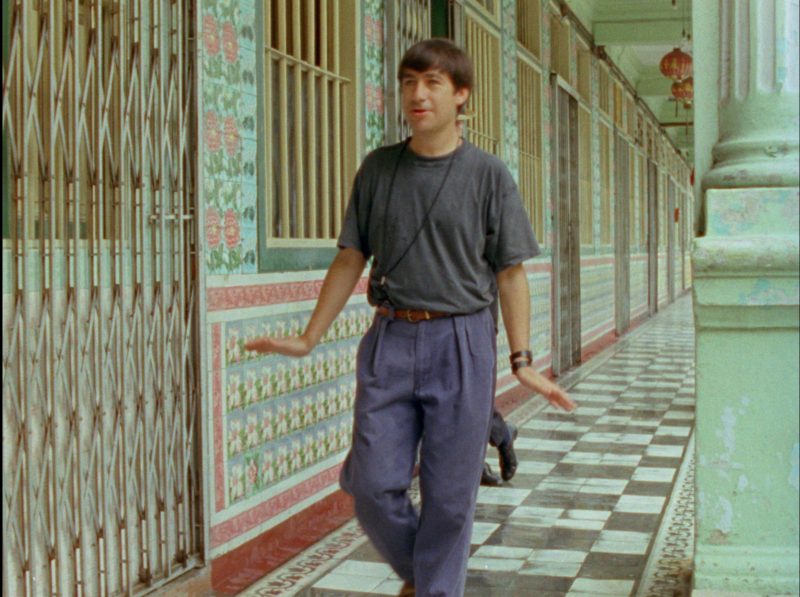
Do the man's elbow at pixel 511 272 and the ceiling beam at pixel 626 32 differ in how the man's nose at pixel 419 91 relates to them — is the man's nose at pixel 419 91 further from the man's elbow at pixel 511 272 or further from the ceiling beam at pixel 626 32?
the ceiling beam at pixel 626 32

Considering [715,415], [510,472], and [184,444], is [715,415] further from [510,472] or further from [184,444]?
[510,472]

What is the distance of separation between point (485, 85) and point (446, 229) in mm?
4995

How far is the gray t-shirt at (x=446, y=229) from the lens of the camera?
8.90 ft

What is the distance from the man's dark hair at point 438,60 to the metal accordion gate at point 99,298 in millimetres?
825

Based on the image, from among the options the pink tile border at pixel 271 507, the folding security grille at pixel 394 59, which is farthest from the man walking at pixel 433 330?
the folding security grille at pixel 394 59

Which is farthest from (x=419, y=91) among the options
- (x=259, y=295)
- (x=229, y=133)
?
(x=259, y=295)

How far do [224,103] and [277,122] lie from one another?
65 cm

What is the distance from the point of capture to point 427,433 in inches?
108

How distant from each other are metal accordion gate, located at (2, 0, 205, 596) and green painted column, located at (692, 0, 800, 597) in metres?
1.47

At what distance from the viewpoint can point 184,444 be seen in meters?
3.35

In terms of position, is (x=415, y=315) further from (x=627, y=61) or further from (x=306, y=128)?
(x=627, y=61)

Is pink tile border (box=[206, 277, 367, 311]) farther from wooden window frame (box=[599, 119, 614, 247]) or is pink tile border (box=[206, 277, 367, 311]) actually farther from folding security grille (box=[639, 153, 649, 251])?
folding security grille (box=[639, 153, 649, 251])

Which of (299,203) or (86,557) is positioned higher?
(299,203)

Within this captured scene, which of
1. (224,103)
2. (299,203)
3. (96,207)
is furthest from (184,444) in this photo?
(299,203)
